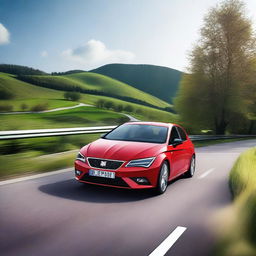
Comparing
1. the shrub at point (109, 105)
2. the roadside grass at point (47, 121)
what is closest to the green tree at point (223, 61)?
the roadside grass at point (47, 121)

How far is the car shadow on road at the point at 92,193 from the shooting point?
642 centimetres

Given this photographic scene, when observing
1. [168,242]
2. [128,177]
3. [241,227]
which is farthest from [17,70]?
[168,242]

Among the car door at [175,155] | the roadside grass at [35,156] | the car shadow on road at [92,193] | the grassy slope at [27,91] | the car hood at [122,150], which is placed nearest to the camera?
the car shadow on road at [92,193]

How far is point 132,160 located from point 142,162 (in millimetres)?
208

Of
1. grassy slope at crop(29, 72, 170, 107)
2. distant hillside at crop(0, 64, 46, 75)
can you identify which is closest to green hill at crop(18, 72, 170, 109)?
grassy slope at crop(29, 72, 170, 107)

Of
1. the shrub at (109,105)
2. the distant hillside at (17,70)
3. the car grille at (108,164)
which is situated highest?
the distant hillside at (17,70)

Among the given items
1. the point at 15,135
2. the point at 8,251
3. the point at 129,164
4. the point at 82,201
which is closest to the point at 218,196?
the point at 129,164

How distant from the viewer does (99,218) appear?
5.25 meters

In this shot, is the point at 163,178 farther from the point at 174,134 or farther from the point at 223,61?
the point at 223,61

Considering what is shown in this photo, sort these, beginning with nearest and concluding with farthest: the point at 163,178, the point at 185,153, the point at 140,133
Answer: the point at 163,178 < the point at 140,133 < the point at 185,153

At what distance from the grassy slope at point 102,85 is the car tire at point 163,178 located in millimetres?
141215

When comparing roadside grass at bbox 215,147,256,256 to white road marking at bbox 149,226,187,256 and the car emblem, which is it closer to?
white road marking at bbox 149,226,187,256

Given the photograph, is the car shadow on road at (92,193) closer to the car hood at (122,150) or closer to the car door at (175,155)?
the car hood at (122,150)

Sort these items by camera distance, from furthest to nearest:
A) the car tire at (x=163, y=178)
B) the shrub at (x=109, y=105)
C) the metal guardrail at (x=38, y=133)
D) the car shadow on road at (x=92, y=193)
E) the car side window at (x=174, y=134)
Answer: the shrub at (x=109, y=105) → the metal guardrail at (x=38, y=133) → the car side window at (x=174, y=134) → the car tire at (x=163, y=178) → the car shadow on road at (x=92, y=193)
